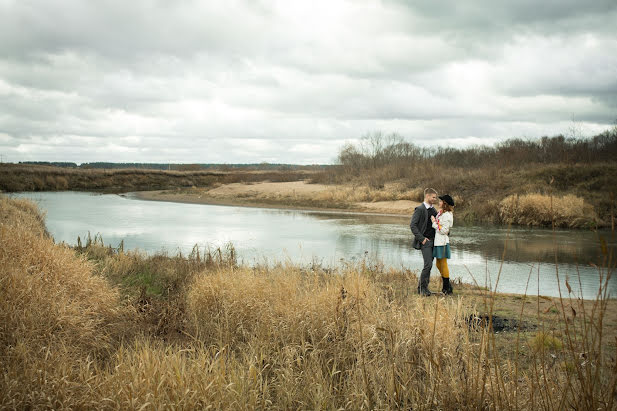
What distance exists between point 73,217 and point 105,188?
122ft

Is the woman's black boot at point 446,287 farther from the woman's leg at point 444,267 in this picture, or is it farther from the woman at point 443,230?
the woman's leg at point 444,267

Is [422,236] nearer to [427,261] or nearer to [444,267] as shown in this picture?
[427,261]

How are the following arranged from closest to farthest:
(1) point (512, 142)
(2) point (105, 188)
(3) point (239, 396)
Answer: (3) point (239, 396), (1) point (512, 142), (2) point (105, 188)

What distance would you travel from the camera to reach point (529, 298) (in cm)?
961

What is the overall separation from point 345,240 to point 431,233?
36.9 feet

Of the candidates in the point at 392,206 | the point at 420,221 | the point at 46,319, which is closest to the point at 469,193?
the point at 392,206

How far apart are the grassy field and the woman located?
973 mm

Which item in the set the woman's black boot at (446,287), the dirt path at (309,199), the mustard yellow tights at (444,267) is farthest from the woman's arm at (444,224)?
the dirt path at (309,199)

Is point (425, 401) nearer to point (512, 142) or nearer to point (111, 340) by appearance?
point (111, 340)

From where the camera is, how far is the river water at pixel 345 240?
13.3 m

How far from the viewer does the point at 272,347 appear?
18.4 feet

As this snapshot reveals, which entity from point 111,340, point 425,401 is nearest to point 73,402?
point 111,340

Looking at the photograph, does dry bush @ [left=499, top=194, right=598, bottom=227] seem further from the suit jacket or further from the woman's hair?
the woman's hair

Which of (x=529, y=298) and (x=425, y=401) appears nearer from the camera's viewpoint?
(x=425, y=401)
